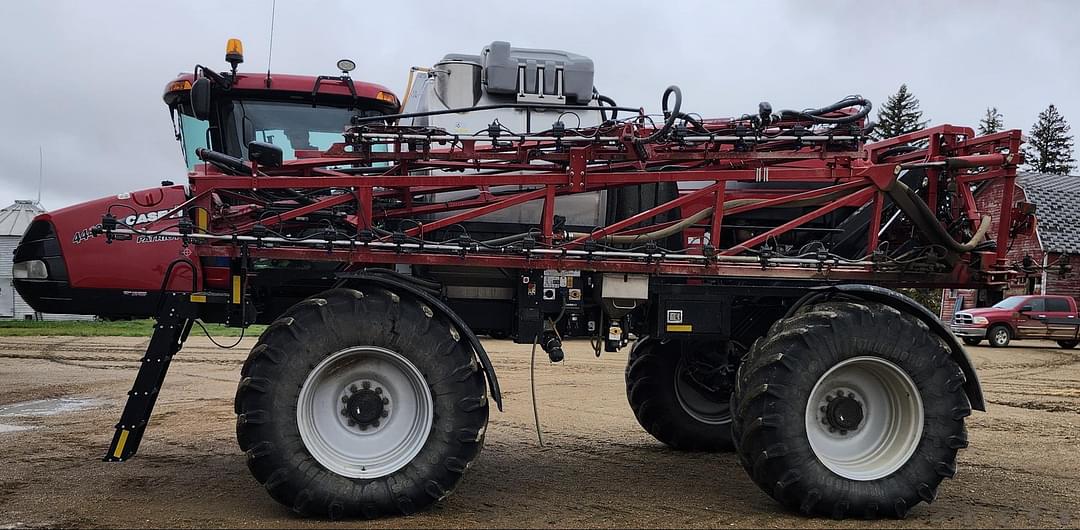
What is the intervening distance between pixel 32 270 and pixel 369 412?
2.70m

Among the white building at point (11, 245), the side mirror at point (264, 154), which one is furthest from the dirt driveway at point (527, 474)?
the white building at point (11, 245)

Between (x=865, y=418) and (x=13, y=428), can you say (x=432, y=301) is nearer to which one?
(x=865, y=418)

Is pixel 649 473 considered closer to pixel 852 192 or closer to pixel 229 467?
pixel 852 192

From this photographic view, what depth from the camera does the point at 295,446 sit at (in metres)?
5.49

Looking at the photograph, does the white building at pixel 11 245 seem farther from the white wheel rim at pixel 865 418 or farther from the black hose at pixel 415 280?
the white wheel rim at pixel 865 418

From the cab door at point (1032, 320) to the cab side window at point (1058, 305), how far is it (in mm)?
144

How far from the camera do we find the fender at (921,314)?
611 centimetres

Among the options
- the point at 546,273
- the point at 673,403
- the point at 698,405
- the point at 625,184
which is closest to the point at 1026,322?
the point at 698,405

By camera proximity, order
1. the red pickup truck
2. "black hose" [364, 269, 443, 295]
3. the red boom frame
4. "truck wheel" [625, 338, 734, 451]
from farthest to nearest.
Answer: the red pickup truck < "truck wheel" [625, 338, 734, 451] < the red boom frame < "black hose" [364, 269, 443, 295]

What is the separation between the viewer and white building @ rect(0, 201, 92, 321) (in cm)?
3572

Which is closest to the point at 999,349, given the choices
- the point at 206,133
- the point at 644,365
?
the point at 644,365

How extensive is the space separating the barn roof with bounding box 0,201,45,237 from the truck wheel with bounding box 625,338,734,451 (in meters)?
34.0

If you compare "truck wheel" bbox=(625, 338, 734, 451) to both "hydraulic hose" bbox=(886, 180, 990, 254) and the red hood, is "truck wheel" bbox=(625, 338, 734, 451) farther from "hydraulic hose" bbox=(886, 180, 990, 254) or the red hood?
the red hood

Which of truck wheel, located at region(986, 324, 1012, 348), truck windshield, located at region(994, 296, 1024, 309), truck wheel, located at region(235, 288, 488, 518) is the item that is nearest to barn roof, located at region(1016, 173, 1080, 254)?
truck windshield, located at region(994, 296, 1024, 309)
